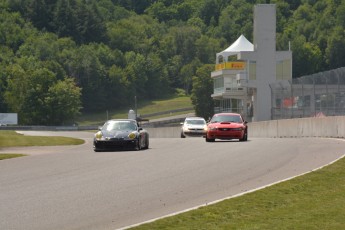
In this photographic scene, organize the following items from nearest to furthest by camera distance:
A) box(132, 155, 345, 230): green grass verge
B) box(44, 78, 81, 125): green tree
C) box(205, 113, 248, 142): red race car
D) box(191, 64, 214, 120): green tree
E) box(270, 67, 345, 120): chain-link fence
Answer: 1. box(132, 155, 345, 230): green grass verge
2. box(205, 113, 248, 142): red race car
3. box(270, 67, 345, 120): chain-link fence
4. box(191, 64, 214, 120): green tree
5. box(44, 78, 81, 125): green tree

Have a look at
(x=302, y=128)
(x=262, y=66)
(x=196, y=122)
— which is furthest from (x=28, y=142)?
(x=262, y=66)

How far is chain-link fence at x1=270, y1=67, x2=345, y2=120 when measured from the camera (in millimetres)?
53062

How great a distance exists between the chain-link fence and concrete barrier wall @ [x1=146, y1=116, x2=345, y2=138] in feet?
7.77

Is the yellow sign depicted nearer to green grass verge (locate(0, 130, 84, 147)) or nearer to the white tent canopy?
the white tent canopy

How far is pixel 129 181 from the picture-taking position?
71.7 feet

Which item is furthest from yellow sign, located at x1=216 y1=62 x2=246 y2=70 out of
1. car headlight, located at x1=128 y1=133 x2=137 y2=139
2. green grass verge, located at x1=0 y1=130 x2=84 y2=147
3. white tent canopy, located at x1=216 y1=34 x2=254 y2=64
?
car headlight, located at x1=128 y1=133 x2=137 y2=139

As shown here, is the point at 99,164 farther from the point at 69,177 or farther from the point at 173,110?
the point at 173,110

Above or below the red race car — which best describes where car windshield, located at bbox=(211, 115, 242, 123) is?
above

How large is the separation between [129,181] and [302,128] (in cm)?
2813

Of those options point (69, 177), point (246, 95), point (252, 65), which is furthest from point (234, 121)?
point (246, 95)

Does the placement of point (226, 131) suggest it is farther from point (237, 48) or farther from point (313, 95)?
point (237, 48)

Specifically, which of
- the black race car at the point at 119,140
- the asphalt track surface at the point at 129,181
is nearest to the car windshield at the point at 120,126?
the black race car at the point at 119,140

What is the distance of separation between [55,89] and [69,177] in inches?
5863

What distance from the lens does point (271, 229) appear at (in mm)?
13719
